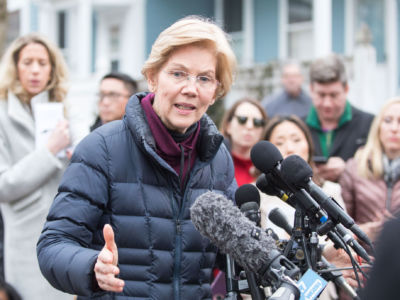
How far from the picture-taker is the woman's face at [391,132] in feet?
15.2

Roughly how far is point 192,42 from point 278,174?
0.75 m

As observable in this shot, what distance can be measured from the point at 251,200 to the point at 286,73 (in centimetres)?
540

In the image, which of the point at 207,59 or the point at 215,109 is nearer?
the point at 207,59

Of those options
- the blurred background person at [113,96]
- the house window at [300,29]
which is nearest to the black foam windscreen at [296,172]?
the blurred background person at [113,96]

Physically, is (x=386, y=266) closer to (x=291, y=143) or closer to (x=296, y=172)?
(x=296, y=172)

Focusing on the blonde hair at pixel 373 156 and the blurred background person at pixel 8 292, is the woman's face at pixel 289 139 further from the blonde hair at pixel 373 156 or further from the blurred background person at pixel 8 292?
the blurred background person at pixel 8 292

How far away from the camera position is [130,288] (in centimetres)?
250

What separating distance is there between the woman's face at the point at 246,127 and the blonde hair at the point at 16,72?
62.3 inches

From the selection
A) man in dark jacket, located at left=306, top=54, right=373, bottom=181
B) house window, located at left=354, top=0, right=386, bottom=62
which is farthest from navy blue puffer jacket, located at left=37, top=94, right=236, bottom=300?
house window, located at left=354, top=0, right=386, bottom=62

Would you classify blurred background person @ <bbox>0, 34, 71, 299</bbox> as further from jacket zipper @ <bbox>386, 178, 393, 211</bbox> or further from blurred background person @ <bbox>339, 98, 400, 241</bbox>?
jacket zipper @ <bbox>386, 178, 393, 211</bbox>

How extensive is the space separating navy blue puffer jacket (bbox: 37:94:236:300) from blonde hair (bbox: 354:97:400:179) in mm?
2284

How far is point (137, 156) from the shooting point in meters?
2.58

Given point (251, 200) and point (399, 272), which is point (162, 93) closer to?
point (251, 200)

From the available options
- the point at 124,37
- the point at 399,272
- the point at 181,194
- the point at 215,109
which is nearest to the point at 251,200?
the point at 181,194
